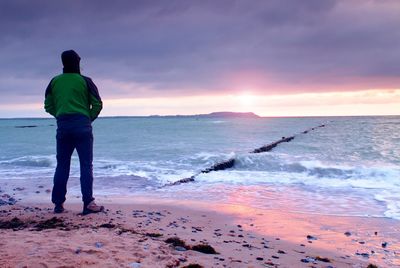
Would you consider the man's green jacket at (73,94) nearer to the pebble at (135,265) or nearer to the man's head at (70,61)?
the man's head at (70,61)

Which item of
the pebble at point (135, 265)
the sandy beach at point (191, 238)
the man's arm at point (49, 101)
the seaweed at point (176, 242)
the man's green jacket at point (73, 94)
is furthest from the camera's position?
the man's arm at point (49, 101)

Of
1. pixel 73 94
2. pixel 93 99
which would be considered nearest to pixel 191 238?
pixel 93 99

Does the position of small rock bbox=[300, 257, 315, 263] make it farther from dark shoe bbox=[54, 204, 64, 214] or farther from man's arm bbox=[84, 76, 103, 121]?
dark shoe bbox=[54, 204, 64, 214]

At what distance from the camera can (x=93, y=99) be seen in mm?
6316

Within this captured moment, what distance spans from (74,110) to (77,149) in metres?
0.64

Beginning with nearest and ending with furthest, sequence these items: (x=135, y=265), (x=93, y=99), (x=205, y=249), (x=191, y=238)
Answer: (x=135, y=265) < (x=205, y=249) < (x=191, y=238) < (x=93, y=99)

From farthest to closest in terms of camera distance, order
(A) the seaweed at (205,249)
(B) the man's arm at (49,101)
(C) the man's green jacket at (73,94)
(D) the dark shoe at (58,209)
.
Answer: (D) the dark shoe at (58,209), (B) the man's arm at (49,101), (C) the man's green jacket at (73,94), (A) the seaweed at (205,249)

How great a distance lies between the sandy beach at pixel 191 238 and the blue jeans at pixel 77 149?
40 centimetres

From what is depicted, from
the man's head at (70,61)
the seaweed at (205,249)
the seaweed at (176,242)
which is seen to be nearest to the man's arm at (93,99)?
the man's head at (70,61)

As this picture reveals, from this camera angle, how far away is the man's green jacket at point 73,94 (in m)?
6.21

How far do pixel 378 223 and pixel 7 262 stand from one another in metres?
6.64

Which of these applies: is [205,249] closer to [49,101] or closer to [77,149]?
[77,149]

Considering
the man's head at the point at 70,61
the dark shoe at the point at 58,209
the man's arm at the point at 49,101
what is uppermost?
the man's head at the point at 70,61

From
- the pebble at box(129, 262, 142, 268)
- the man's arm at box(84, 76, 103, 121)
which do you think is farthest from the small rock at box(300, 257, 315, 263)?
the man's arm at box(84, 76, 103, 121)
